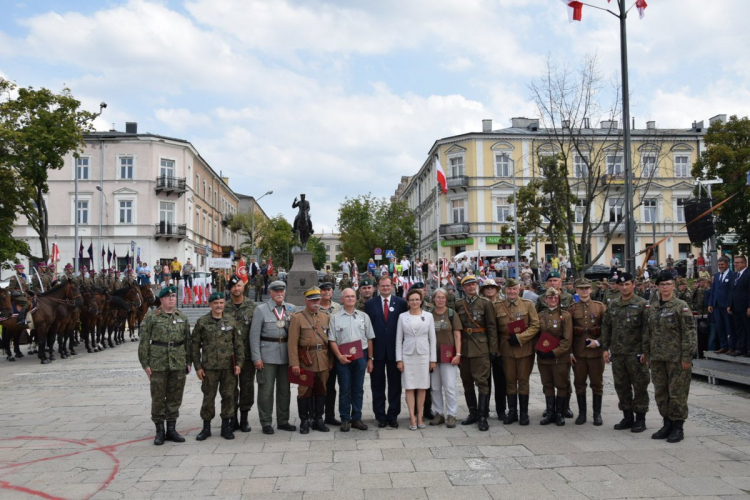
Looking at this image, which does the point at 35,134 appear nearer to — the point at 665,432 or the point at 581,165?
the point at 665,432

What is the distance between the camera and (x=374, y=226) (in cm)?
6619

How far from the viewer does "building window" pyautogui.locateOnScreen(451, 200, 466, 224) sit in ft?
185

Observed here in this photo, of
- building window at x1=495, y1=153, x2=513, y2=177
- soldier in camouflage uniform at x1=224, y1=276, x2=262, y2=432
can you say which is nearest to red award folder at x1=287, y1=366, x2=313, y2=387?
soldier in camouflage uniform at x1=224, y1=276, x2=262, y2=432

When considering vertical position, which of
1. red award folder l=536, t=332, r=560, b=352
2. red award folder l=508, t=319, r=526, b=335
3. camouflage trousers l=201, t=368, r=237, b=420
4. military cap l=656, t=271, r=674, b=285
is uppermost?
military cap l=656, t=271, r=674, b=285

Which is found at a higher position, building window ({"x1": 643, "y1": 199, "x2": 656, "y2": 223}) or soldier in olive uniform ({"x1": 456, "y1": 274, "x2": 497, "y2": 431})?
building window ({"x1": 643, "y1": 199, "x2": 656, "y2": 223})

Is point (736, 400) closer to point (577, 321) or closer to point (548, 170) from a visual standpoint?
point (577, 321)

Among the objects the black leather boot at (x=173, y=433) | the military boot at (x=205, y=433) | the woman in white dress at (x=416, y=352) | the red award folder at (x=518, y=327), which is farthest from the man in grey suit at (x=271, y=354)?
the red award folder at (x=518, y=327)

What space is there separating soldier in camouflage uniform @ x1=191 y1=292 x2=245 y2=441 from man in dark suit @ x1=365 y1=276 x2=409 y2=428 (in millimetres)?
1770

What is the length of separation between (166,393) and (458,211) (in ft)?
165

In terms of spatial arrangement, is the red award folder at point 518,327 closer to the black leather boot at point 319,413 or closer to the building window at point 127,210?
the black leather boot at point 319,413

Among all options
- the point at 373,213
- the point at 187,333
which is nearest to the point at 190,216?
the point at 373,213

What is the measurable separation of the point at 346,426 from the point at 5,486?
3.79 meters

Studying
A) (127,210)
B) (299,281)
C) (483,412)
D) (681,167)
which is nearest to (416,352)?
(483,412)

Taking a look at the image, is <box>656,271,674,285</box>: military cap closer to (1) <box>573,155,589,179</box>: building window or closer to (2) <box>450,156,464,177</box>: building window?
(1) <box>573,155,589,179</box>: building window
